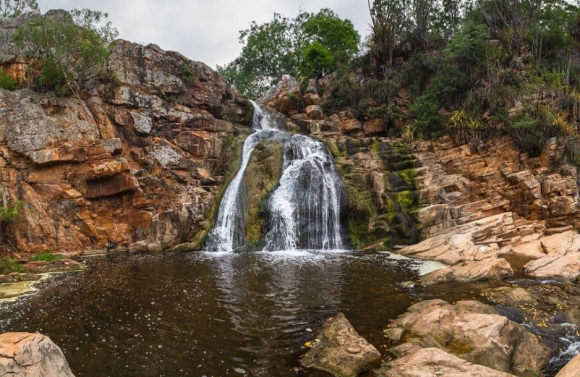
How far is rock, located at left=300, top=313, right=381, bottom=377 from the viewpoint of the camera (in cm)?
657

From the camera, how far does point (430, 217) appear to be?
2105 cm

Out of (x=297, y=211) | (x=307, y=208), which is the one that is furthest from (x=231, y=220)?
(x=307, y=208)

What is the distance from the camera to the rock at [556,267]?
1234 centimetres

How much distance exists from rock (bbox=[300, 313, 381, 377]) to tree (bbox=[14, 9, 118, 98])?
906 inches

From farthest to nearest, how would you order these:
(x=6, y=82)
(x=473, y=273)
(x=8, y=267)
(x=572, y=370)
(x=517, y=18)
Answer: (x=517, y=18)
(x=6, y=82)
(x=8, y=267)
(x=473, y=273)
(x=572, y=370)

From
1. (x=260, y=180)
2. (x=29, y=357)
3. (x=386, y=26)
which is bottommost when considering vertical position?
(x=29, y=357)

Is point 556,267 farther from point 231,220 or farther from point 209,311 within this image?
point 231,220

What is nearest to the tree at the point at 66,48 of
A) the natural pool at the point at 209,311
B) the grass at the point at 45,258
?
the grass at the point at 45,258

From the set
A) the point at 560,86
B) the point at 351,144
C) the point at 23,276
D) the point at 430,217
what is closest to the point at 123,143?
the point at 23,276

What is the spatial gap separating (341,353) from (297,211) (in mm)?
14956

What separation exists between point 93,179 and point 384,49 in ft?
91.5

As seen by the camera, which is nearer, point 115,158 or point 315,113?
point 115,158

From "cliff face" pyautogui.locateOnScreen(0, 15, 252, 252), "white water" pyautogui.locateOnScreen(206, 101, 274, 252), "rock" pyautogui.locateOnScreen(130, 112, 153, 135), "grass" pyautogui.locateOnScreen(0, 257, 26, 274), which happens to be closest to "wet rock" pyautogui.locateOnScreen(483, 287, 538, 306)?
"white water" pyautogui.locateOnScreen(206, 101, 274, 252)

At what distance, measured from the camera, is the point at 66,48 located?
23734 millimetres
